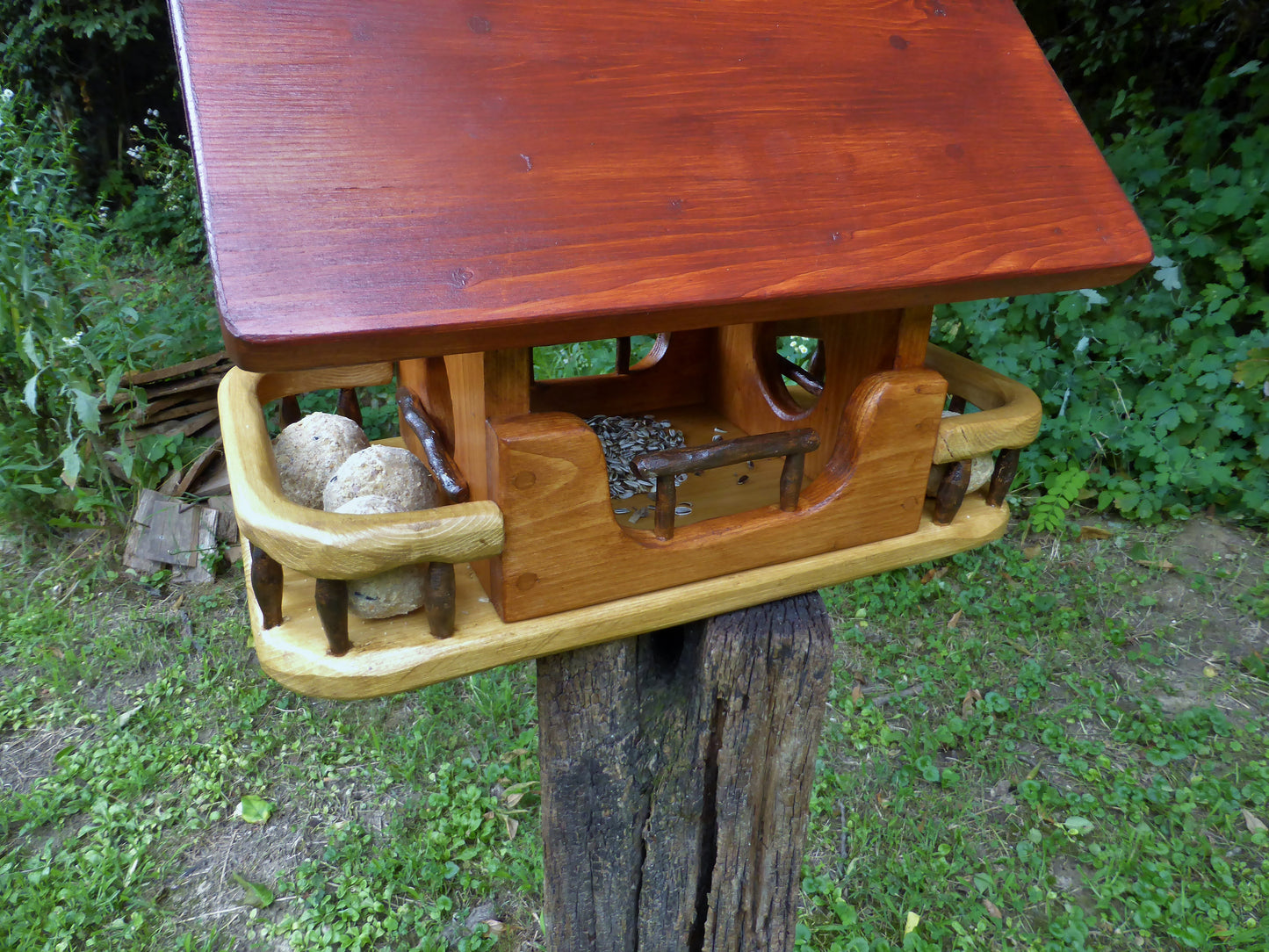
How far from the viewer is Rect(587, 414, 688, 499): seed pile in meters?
1.43

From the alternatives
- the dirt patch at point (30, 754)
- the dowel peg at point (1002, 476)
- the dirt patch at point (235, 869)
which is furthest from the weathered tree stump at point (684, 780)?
the dirt patch at point (30, 754)

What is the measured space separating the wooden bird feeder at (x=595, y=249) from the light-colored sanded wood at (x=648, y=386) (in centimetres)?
33

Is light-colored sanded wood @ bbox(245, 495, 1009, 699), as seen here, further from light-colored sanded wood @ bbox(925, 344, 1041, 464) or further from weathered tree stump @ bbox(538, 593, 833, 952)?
light-colored sanded wood @ bbox(925, 344, 1041, 464)

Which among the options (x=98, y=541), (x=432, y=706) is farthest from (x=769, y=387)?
(x=98, y=541)

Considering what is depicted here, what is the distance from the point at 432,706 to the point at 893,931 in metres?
1.44

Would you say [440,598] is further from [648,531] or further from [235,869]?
[235,869]

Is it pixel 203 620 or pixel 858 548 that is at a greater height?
pixel 858 548

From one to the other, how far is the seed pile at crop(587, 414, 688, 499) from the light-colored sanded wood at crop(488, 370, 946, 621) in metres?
0.23

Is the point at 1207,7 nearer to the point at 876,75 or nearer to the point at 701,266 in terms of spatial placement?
the point at 876,75

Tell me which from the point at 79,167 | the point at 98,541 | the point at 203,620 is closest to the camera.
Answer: the point at 203,620

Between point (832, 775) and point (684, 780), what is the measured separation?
4.30 ft

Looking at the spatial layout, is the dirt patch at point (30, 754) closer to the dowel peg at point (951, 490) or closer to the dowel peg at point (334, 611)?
the dowel peg at point (334, 611)

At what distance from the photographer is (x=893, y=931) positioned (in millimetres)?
2096

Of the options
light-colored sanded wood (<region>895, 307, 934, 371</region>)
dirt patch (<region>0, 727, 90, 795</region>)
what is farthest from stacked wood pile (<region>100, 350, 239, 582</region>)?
light-colored sanded wood (<region>895, 307, 934, 371</region>)
